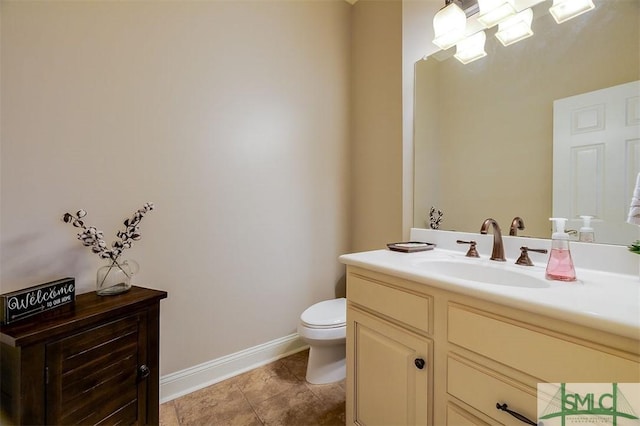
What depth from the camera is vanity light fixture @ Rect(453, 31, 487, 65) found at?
137 cm

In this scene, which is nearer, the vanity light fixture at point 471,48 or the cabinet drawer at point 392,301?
the cabinet drawer at point 392,301

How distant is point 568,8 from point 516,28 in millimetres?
173

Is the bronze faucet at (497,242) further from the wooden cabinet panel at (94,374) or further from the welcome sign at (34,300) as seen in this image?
the welcome sign at (34,300)

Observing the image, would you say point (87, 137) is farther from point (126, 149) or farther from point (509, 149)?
point (509, 149)

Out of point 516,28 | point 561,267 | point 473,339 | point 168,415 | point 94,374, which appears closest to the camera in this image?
point 473,339

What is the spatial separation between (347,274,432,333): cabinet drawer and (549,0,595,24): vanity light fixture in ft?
Answer: 4.07

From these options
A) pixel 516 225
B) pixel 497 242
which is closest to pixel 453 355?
pixel 497 242

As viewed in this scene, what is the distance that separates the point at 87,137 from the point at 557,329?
1805mm

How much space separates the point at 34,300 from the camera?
3.13 feet

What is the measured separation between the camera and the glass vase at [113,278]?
1.21 m

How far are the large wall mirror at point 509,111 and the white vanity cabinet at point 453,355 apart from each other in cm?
63

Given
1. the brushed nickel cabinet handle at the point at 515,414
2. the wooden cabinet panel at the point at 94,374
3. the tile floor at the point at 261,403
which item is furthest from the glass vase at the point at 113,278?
the brushed nickel cabinet handle at the point at 515,414

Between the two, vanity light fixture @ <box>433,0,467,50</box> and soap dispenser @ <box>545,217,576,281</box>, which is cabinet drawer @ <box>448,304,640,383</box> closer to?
soap dispenser @ <box>545,217,576,281</box>

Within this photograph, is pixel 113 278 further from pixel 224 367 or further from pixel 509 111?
pixel 509 111
